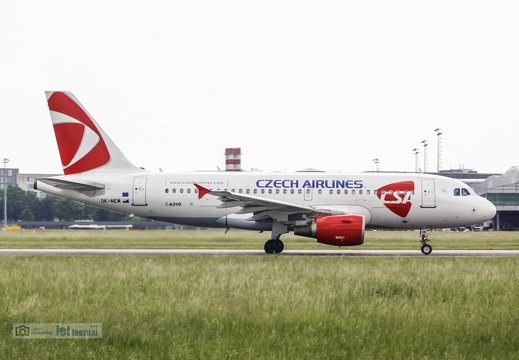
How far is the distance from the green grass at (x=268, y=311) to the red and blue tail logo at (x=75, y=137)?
466 inches

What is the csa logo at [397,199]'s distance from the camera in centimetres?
3175

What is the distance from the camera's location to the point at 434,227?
32.6 m

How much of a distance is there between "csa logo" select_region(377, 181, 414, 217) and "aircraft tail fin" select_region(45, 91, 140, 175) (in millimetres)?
11315

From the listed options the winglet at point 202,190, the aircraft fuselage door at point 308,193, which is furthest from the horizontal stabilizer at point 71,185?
the aircraft fuselage door at point 308,193

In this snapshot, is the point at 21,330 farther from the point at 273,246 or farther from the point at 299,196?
the point at 299,196

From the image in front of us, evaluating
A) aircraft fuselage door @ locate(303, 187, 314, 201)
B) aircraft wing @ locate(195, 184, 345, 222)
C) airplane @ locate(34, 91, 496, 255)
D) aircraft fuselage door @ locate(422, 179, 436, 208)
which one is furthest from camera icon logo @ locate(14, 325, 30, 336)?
aircraft fuselage door @ locate(422, 179, 436, 208)

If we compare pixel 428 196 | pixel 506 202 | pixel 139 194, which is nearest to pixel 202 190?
pixel 139 194

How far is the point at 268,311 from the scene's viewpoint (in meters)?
13.6

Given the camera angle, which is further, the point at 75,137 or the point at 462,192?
the point at 75,137

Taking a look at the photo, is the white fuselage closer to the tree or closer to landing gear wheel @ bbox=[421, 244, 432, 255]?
landing gear wheel @ bbox=[421, 244, 432, 255]

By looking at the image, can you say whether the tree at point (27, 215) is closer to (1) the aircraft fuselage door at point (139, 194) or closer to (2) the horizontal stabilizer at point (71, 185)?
(2) the horizontal stabilizer at point (71, 185)

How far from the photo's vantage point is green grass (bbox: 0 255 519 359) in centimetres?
1098

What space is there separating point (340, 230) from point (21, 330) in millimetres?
18187

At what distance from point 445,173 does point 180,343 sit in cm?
11753
